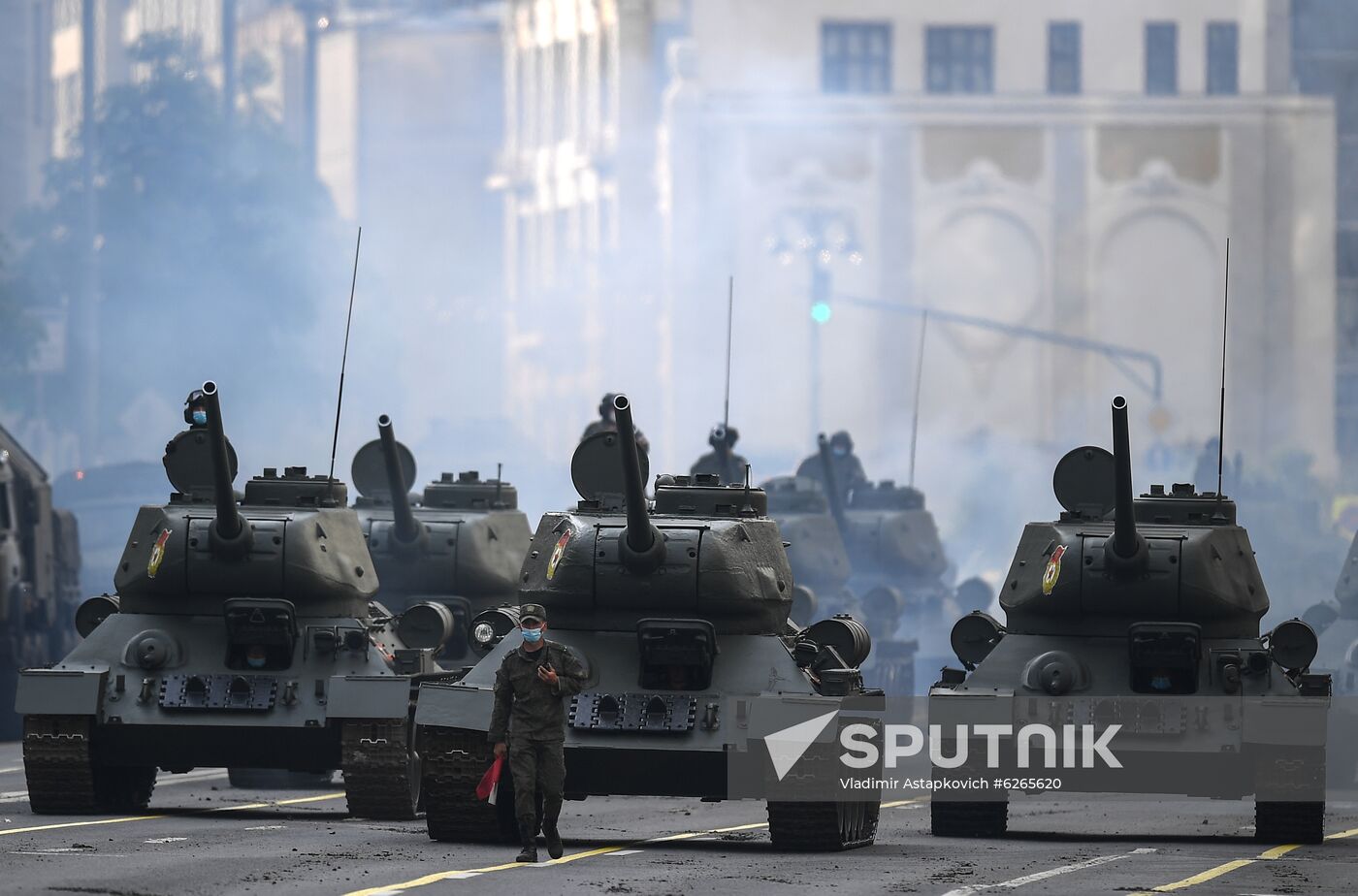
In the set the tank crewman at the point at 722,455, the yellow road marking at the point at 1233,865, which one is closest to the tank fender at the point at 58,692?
the yellow road marking at the point at 1233,865

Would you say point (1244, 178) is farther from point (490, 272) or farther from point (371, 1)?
point (371, 1)

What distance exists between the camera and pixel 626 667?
2122 centimetres

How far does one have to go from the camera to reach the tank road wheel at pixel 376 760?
2270cm

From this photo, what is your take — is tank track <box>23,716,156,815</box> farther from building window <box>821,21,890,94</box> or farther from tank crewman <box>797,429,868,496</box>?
building window <box>821,21,890,94</box>

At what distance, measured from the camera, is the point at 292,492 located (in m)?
24.5

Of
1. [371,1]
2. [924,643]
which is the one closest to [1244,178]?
[371,1]

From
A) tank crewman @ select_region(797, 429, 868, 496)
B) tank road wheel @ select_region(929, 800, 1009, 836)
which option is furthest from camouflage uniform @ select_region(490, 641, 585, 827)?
tank crewman @ select_region(797, 429, 868, 496)

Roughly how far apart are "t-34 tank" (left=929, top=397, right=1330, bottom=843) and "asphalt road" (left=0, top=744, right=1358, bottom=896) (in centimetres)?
42

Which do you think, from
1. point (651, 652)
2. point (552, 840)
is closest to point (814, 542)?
point (651, 652)

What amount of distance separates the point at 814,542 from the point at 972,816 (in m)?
13.1

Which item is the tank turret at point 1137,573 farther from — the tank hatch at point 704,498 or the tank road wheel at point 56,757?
the tank road wheel at point 56,757

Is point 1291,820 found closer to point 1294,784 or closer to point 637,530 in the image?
point 1294,784

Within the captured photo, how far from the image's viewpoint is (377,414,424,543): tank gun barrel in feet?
90.7

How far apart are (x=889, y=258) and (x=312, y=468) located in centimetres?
1459
